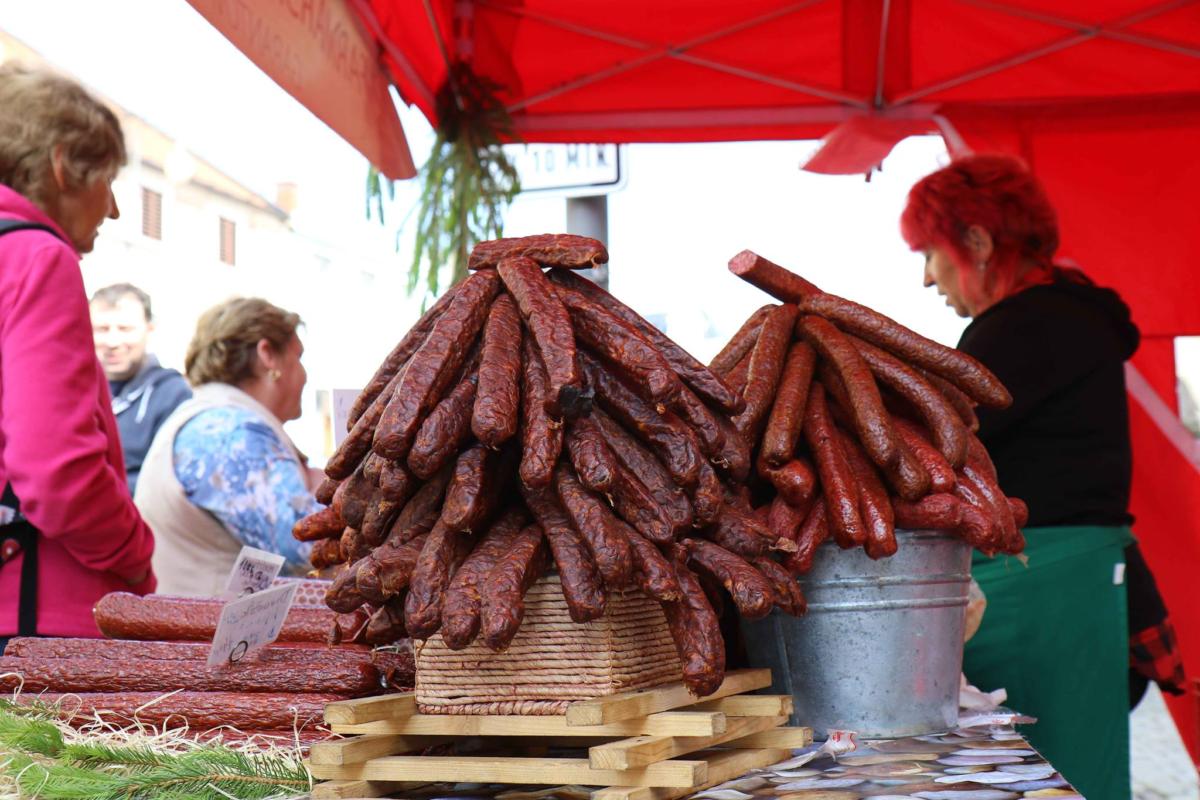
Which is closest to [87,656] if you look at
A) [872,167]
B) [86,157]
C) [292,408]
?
[86,157]

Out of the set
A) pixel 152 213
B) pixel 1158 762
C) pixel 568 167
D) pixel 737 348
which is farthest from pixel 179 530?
pixel 152 213

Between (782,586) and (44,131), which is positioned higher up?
(44,131)

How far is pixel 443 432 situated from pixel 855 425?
0.67 meters

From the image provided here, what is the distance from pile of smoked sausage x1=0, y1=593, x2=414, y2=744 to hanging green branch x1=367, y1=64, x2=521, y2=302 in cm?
290

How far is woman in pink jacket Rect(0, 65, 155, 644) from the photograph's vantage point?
230 cm

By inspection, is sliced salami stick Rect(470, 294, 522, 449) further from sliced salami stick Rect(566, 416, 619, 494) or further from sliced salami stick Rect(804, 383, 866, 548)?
sliced salami stick Rect(804, 383, 866, 548)

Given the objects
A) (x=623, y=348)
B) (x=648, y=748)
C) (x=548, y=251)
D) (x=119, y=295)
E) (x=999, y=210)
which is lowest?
(x=648, y=748)

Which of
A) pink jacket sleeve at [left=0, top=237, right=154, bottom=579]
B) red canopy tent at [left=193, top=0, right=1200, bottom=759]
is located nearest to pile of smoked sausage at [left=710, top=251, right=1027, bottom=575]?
pink jacket sleeve at [left=0, top=237, right=154, bottom=579]

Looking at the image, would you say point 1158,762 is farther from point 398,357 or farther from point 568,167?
point 398,357

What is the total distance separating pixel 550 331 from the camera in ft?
4.32

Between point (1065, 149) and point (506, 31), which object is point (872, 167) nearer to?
point (1065, 149)

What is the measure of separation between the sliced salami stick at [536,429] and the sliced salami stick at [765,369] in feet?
1.14

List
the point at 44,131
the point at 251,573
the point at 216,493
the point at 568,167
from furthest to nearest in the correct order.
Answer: the point at 568,167, the point at 216,493, the point at 44,131, the point at 251,573

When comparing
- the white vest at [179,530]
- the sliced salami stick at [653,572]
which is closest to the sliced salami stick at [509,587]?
the sliced salami stick at [653,572]
